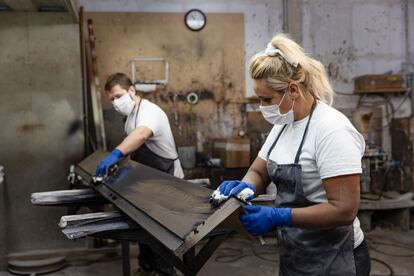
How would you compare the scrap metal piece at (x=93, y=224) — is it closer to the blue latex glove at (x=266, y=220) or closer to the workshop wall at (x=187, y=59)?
the blue latex glove at (x=266, y=220)

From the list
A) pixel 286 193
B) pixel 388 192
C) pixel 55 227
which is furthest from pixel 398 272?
pixel 55 227

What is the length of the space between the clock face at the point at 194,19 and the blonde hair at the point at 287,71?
9.66 feet

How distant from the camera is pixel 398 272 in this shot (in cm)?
319

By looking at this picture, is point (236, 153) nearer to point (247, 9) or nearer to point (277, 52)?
point (247, 9)

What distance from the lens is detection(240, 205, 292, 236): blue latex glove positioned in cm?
125

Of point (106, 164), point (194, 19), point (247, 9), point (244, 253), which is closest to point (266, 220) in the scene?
point (106, 164)

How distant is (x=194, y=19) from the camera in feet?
13.9

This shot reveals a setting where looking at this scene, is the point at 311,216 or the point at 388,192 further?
the point at 388,192

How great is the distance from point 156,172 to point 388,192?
3075 mm

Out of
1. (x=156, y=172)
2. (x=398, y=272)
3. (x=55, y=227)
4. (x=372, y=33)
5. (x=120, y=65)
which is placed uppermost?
(x=372, y=33)

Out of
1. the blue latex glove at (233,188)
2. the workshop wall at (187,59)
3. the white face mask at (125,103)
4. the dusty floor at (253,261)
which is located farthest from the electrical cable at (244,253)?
the blue latex glove at (233,188)

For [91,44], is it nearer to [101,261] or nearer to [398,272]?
[101,261]

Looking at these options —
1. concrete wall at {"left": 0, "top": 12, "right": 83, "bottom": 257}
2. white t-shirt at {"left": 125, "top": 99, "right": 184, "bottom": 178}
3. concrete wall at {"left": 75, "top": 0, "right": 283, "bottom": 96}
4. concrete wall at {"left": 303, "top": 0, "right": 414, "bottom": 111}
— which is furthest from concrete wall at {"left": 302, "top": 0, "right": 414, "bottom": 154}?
concrete wall at {"left": 0, "top": 12, "right": 83, "bottom": 257}

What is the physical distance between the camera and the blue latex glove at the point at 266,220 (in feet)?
4.09
